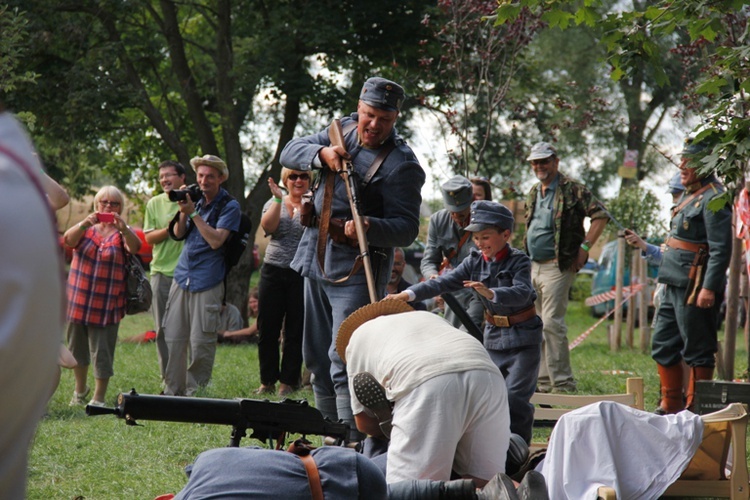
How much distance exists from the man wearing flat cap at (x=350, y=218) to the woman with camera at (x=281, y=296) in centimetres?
260

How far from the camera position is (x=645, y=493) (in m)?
4.36

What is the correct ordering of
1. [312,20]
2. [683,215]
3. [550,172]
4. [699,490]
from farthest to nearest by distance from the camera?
[312,20]
[550,172]
[683,215]
[699,490]

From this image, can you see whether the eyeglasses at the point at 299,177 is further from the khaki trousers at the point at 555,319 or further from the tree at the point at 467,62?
the tree at the point at 467,62

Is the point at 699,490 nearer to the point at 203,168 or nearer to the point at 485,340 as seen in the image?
the point at 485,340

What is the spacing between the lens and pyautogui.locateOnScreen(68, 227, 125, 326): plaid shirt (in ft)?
24.0

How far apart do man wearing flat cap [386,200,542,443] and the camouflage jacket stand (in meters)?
2.84

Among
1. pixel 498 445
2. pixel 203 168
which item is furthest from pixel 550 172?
pixel 498 445

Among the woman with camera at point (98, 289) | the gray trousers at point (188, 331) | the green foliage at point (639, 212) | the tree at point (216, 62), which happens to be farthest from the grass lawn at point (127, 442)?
the green foliage at point (639, 212)

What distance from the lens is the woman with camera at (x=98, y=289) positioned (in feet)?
24.1

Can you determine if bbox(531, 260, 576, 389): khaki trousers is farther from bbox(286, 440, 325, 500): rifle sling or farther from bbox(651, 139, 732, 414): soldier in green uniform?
bbox(286, 440, 325, 500): rifle sling

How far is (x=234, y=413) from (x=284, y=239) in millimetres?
4566

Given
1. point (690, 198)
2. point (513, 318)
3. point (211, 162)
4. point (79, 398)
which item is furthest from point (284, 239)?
point (690, 198)

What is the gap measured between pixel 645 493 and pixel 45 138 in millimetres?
12347

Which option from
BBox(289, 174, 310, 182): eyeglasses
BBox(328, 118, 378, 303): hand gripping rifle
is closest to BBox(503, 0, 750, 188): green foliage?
BBox(328, 118, 378, 303): hand gripping rifle
